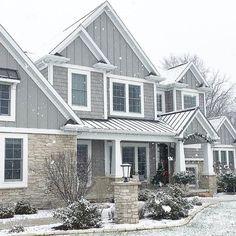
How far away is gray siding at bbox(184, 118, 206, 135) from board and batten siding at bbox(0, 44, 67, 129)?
7.96 meters

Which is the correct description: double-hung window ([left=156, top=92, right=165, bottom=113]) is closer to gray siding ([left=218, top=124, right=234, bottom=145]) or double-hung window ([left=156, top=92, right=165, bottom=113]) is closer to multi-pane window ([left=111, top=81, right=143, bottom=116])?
multi-pane window ([left=111, top=81, right=143, bottom=116])

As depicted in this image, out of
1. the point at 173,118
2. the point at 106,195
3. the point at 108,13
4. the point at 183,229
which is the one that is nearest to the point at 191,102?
the point at 173,118

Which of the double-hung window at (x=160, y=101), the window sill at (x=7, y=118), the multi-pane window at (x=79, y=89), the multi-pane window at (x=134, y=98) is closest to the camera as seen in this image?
the window sill at (x=7, y=118)

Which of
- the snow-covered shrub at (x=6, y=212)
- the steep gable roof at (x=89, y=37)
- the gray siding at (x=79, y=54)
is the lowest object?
the snow-covered shrub at (x=6, y=212)

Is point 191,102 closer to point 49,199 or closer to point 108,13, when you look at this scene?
point 108,13

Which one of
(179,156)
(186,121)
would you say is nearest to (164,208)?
(179,156)

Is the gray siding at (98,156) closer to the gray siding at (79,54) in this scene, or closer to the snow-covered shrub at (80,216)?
the gray siding at (79,54)

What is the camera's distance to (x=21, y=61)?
51.2ft

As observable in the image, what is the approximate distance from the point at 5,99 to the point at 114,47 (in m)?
8.22

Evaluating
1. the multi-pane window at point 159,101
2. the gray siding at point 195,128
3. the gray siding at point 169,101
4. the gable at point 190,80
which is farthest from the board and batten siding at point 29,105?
the gable at point 190,80

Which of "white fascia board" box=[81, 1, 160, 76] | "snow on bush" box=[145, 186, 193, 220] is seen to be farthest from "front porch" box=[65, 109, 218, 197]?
"snow on bush" box=[145, 186, 193, 220]

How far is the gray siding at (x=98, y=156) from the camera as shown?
19844 millimetres

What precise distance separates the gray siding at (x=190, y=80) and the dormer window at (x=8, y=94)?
13392 mm

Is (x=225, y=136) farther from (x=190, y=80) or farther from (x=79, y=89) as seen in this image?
(x=79, y=89)
